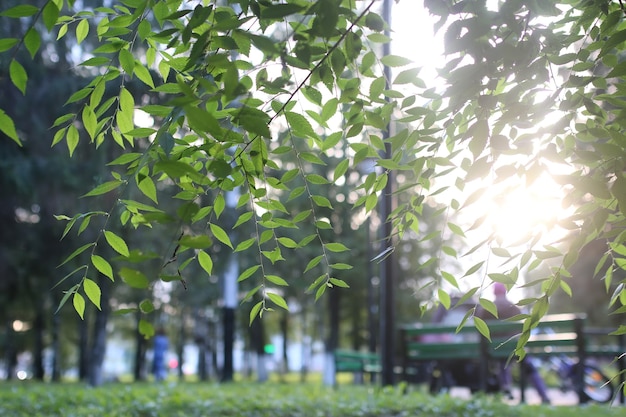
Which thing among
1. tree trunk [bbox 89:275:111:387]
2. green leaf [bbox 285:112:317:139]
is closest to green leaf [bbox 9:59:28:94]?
green leaf [bbox 285:112:317:139]

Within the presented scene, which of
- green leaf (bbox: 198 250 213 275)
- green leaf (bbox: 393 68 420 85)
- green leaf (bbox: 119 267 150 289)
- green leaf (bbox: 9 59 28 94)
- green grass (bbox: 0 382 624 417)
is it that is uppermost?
green leaf (bbox: 393 68 420 85)

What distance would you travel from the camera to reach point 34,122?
44.5ft

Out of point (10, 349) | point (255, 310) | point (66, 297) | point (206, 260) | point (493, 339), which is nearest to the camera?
point (66, 297)

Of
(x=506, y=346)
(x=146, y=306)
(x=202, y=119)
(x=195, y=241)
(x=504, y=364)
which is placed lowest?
(x=504, y=364)

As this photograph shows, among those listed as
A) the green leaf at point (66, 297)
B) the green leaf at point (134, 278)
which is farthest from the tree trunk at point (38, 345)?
the green leaf at point (134, 278)

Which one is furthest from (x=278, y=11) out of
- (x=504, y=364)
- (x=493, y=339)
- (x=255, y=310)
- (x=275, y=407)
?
(x=504, y=364)

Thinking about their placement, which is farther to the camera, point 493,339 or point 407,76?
point 493,339

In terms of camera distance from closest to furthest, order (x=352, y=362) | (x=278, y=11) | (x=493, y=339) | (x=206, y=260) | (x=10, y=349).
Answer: (x=278, y=11)
(x=206, y=260)
(x=493, y=339)
(x=352, y=362)
(x=10, y=349)

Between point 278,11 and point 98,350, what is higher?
point 278,11

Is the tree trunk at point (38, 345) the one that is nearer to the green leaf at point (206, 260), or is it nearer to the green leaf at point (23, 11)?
the green leaf at point (206, 260)

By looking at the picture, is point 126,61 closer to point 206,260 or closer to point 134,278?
point 206,260

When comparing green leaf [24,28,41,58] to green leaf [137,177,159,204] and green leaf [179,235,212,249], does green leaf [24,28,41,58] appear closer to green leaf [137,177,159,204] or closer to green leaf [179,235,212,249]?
green leaf [137,177,159,204]

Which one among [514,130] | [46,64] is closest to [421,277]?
[46,64]

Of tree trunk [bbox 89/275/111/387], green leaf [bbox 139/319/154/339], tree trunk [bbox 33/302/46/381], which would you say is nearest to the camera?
green leaf [bbox 139/319/154/339]
